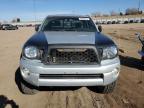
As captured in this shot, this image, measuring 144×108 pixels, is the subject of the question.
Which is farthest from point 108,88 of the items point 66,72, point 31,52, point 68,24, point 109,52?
point 68,24

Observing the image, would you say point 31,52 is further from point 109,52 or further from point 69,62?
point 109,52

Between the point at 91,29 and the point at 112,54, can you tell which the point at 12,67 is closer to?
the point at 91,29

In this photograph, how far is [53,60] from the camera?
5.53 meters

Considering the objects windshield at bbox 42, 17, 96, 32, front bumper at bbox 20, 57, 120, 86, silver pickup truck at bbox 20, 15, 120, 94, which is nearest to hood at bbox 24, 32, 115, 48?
silver pickup truck at bbox 20, 15, 120, 94

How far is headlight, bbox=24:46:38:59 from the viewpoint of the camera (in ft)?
18.4

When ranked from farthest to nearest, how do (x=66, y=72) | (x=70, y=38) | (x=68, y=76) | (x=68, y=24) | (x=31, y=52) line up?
(x=68, y=24) < (x=70, y=38) < (x=31, y=52) < (x=68, y=76) < (x=66, y=72)

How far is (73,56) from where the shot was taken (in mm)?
5562

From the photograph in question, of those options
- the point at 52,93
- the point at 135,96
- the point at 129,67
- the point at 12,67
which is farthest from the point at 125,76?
the point at 12,67

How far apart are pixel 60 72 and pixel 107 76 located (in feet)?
3.00

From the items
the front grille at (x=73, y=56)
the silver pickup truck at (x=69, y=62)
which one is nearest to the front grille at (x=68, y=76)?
the silver pickup truck at (x=69, y=62)

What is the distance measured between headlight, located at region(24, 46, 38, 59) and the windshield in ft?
5.42

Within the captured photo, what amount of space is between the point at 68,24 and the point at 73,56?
219 cm

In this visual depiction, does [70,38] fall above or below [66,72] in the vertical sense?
above

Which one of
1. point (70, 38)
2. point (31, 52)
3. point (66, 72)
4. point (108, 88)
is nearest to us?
point (66, 72)
